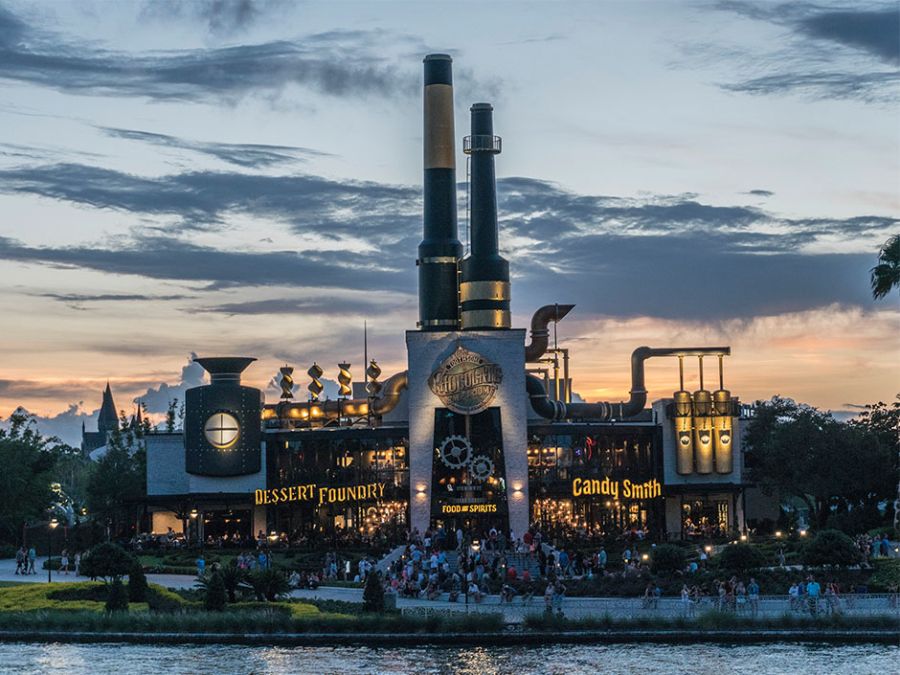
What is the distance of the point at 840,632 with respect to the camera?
6756cm

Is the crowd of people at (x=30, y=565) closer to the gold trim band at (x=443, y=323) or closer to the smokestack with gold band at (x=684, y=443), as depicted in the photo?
the gold trim band at (x=443, y=323)

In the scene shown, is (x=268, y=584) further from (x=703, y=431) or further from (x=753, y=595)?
(x=703, y=431)

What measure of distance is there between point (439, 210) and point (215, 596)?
46656mm

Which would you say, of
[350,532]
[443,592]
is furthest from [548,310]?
[443,592]

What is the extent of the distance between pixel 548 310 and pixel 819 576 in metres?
40.4

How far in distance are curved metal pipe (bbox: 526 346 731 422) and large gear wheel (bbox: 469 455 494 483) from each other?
614cm

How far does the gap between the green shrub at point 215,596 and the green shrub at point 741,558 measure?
2355 cm

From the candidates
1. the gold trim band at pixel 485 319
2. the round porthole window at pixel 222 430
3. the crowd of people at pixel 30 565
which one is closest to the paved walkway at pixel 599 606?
the crowd of people at pixel 30 565

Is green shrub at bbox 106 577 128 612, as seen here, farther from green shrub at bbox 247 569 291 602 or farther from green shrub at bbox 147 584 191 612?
green shrub at bbox 247 569 291 602

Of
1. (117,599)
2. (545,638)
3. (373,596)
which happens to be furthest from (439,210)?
(545,638)

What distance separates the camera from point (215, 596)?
2822 inches

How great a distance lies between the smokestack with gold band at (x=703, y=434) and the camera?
113 metres

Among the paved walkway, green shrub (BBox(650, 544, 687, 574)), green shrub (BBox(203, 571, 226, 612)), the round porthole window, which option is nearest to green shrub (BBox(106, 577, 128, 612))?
green shrub (BBox(203, 571, 226, 612))

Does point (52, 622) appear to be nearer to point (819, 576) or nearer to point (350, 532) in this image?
point (819, 576)
